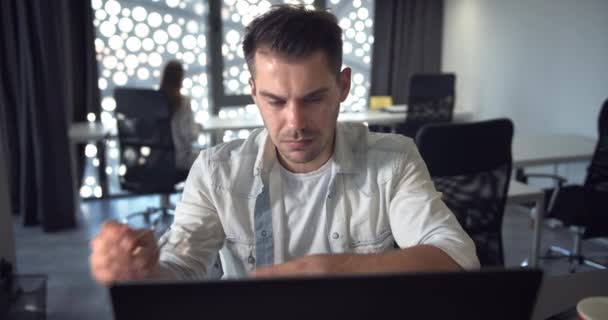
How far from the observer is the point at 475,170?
188 cm

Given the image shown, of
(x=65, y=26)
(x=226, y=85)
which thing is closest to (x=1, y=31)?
(x=65, y=26)

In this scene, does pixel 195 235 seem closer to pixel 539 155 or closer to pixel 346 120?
A: pixel 539 155

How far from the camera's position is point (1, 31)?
3.83 metres

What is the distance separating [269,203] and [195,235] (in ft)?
0.65

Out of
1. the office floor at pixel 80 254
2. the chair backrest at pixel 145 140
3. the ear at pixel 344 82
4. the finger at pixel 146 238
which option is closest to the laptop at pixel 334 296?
the finger at pixel 146 238

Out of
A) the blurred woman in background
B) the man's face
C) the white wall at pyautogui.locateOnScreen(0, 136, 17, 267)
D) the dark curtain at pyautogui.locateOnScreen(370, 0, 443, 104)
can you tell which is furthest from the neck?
the dark curtain at pyautogui.locateOnScreen(370, 0, 443, 104)

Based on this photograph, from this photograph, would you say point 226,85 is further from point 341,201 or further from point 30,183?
point 341,201

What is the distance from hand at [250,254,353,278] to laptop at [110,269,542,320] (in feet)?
0.95

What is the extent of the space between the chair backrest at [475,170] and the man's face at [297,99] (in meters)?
0.75

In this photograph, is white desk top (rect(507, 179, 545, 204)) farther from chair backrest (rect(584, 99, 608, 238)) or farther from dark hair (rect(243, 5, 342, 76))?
dark hair (rect(243, 5, 342, 76))

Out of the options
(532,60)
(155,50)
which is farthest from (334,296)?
(155,50)

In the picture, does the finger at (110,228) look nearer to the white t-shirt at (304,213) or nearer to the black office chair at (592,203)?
the white t-shirt at (304,213)

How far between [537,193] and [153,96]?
2.40 meters

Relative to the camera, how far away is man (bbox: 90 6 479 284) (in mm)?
1080
